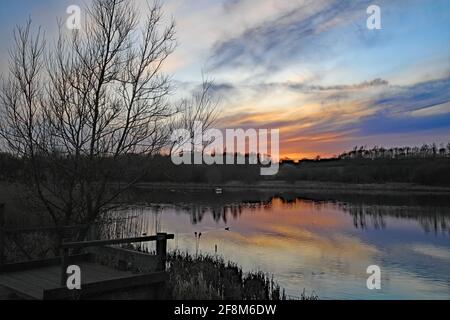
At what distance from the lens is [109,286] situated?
6.31 meters

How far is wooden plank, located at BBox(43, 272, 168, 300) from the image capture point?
569 cm

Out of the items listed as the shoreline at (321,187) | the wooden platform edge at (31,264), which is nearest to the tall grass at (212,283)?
the wooden platform edge at (31,264)

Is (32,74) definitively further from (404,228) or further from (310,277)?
(404,228)

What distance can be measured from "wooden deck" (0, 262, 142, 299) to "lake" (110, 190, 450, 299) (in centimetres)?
292

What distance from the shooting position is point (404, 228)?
2322 cm

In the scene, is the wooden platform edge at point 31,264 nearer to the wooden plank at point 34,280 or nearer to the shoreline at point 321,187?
the wooden plank at point 34,280

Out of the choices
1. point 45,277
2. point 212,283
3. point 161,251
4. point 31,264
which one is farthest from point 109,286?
point 212,283

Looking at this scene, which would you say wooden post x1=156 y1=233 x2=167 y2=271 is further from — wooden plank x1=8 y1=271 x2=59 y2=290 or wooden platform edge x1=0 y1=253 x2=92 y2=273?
wooden platform edge x1=0 y1=253 x2=92 y2=273

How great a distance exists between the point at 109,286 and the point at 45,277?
136cm

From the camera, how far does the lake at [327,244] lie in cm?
1190

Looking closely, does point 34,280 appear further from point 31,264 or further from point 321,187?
point 321,187

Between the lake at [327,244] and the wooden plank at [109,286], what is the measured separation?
12.3 ft
